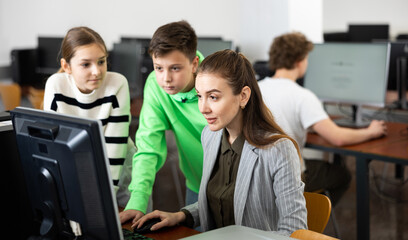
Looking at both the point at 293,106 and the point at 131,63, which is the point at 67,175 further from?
the point at 131,63

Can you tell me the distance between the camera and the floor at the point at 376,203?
342cm

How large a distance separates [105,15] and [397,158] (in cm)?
446

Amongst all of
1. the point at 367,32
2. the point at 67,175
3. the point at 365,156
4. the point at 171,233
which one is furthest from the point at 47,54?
the point at 67,175

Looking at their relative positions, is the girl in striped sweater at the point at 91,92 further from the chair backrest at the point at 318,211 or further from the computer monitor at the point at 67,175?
the chair backrest at the point at 318,211

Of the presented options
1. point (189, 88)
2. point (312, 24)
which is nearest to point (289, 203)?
point (189, 88)

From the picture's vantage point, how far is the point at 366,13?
26.9 feet

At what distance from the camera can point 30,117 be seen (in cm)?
135

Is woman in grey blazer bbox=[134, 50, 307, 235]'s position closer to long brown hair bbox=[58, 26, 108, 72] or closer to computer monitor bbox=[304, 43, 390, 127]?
long brown hair bbox=[58, 26, 108, 72]

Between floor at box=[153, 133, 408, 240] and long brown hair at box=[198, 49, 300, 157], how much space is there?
1.70 metres

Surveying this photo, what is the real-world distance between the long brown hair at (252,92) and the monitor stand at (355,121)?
6.20 feet

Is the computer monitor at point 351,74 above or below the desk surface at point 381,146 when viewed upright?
above

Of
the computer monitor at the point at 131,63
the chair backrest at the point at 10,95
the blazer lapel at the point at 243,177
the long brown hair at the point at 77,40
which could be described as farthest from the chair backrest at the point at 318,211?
the chair backrest at the point at 10,95

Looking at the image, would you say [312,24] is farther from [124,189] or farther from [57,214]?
[57,214]

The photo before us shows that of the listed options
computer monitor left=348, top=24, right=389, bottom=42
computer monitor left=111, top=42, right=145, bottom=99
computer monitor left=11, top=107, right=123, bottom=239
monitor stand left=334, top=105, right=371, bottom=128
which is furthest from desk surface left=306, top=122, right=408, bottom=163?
computer monitor left=348, top=24, right=389, bottom=42
